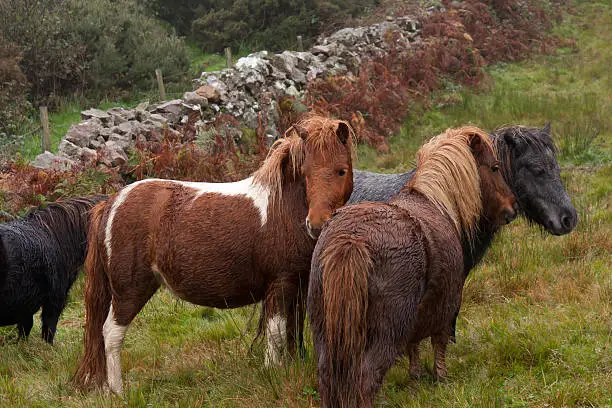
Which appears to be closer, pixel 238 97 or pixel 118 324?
pixel 118 324

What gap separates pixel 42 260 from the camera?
5.71 m

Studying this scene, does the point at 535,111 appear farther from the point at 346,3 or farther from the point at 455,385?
the point at 455,385

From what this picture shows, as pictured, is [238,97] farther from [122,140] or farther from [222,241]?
[222,241]

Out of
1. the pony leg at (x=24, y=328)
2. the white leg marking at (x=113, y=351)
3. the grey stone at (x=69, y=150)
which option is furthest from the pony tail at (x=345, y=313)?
the grey stone at (x=69, y=150)

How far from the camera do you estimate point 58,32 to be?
15.3 meters

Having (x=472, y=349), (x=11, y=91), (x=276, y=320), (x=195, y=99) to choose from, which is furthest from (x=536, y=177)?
(x=11, y=91)

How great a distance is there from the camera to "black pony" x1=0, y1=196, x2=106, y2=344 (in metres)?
5.44

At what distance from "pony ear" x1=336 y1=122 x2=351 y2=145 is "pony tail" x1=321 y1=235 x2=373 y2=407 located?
1.12m

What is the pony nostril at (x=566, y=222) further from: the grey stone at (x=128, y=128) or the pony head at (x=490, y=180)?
the grey stone at (x=128, y=128)

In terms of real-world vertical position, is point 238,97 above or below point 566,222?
below

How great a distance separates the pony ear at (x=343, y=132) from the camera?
4.06 m

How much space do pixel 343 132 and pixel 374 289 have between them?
1.33m

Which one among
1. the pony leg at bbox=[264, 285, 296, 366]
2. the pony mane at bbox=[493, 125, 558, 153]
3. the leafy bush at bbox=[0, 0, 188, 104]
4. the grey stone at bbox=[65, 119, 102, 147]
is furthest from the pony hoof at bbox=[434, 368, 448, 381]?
the leafy bush at bbox=[0, 0, 188, 104]

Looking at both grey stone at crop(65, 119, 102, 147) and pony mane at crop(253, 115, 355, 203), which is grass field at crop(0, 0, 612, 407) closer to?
pony mane at crop(253, 115, 355, 203)
